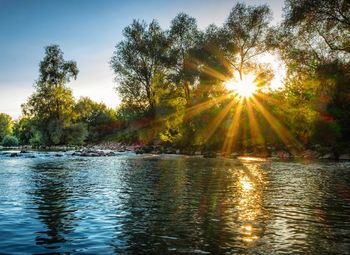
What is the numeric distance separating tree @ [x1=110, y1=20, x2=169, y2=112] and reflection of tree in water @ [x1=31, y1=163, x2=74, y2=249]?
49677mm

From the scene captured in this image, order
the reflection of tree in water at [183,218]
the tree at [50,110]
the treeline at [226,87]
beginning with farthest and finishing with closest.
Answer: the tree at [50,110], the treeline at [226,87], the reflection of tree in water at [183,218]

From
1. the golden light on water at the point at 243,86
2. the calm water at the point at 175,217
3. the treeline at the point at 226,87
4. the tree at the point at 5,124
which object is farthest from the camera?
the tree at the point at 5,124

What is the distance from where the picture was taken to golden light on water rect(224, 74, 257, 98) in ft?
194

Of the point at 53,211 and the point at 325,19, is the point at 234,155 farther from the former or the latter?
the point at 53,211

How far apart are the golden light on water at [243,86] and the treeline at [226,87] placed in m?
0.60

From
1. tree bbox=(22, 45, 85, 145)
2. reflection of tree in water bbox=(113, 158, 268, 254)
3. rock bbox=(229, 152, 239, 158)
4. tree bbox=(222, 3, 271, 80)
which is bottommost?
reflection of tree in water bbox=(113, 158, 268, 254)

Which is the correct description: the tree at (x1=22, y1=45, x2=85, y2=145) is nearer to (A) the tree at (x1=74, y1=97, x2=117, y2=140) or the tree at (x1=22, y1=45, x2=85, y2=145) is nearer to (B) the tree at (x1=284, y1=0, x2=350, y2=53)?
(A) the tree at (x1=74, y1=97, x2=117, y2=140)

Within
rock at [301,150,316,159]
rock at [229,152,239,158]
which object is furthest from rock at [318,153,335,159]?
rock at [229,152,239,158]

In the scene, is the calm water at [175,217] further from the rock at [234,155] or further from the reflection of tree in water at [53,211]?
the rock at [234,155]

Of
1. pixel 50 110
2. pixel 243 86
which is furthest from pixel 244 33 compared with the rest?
pixel 50 110

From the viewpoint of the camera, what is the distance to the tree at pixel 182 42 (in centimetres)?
6444

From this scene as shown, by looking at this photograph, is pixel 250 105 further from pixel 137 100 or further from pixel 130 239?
pixel 130 239

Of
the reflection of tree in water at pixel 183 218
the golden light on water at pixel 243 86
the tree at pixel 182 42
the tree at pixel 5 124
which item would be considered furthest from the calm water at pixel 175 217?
the tree at pixel 5 124

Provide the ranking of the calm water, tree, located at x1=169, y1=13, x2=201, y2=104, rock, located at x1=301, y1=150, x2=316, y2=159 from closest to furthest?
1. the calm water
2. rock, located at x1=301, y1=150, x2=316, y2=159
3. tree, located at x1=169, y1=13, x2=201, y2=104
